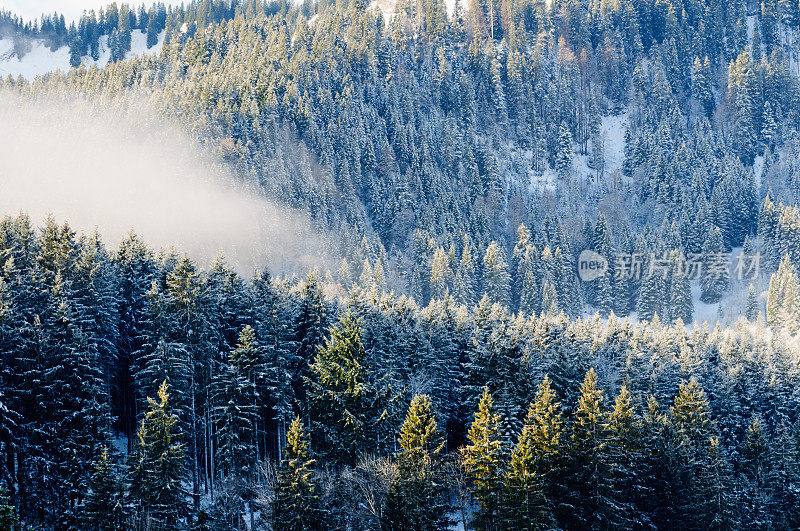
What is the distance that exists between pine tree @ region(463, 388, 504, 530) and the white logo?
11616 cm

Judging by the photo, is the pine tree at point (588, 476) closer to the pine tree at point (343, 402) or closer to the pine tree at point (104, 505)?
the pine tree at point (343, 402)

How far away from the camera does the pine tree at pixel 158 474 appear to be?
43125mm

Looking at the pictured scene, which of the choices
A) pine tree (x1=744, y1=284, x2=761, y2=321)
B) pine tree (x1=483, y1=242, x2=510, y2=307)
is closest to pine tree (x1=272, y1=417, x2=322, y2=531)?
pine tree (x1=483, y1=242, x2=510, y2=307)

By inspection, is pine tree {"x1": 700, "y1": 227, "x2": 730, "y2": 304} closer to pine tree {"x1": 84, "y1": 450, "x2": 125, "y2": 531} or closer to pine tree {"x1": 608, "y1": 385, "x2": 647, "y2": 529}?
pine tree {"x1": 608, "y1": 385, "x2": 647, "y2": 529}

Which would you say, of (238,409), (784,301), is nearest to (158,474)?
(238,409)

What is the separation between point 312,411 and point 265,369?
17.3 feet

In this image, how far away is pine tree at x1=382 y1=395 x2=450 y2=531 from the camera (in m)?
44.2

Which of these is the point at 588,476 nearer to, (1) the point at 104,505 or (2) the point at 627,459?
(2) the point at 627,459

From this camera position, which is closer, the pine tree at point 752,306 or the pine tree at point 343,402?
the pine tree at point 343,402

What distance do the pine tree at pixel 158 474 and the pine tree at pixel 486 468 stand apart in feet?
58.1

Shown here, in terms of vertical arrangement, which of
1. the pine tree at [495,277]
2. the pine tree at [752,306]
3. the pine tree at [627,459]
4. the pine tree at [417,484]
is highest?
the pine tree at [417,484]

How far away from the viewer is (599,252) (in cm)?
16762

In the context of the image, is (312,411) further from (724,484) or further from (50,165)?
(50,165)

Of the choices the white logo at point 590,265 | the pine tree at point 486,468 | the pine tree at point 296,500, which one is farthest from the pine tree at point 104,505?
the white logo at point 590,265
